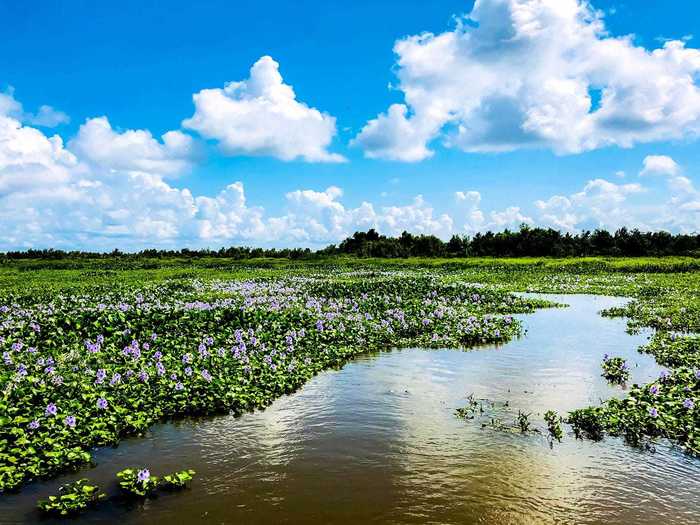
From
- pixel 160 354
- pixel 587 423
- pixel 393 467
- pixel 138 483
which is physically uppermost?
pixel 160 354

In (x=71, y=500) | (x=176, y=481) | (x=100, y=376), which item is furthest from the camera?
(x=100, y=376)

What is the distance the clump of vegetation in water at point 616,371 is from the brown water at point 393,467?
81cm

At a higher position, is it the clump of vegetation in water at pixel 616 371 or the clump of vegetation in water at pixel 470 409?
the clump of vegetation in water at pixel 616 371

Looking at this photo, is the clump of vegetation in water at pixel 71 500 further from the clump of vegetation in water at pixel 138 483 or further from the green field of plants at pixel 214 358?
the green field of plants at pixel 214 358

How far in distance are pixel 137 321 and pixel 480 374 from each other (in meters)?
9.16

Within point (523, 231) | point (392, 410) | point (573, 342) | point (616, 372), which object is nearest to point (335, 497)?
point (392, 410)

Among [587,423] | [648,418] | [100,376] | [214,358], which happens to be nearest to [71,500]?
[100,376]

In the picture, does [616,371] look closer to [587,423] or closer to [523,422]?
[587,423]

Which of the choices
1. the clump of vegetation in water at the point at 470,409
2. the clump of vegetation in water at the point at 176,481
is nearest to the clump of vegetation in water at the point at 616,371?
the clump of vegetation in water at the point at 470,409

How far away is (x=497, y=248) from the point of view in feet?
325

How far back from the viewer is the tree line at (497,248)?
86.9 meters

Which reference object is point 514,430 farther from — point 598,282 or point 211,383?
point 598,282

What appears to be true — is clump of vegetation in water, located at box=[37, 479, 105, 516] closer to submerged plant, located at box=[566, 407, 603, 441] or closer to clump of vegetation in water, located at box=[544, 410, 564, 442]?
clump of vegetation in water, located at box=[544, 410, 564, 442]

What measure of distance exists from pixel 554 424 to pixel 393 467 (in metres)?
3.09
